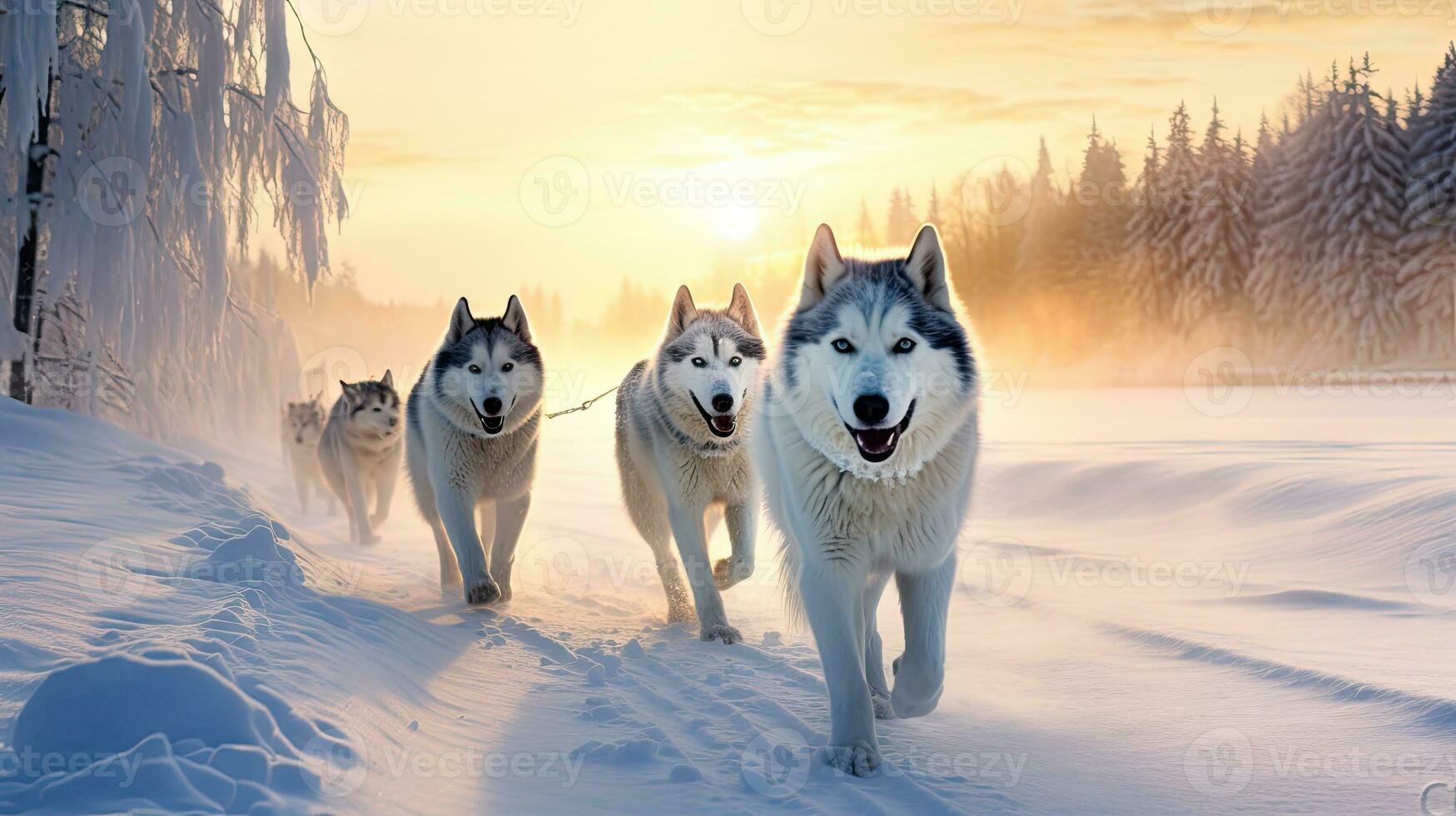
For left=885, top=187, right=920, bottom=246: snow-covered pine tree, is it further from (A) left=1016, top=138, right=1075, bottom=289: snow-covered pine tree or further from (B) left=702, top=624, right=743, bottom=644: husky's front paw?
(B) left=702, top=624, right=743, bottom=644: husky's front paw

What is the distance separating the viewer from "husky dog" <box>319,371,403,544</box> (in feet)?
29.2

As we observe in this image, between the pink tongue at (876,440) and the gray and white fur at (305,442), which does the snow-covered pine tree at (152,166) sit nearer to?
the gray and white fur at (305,442)

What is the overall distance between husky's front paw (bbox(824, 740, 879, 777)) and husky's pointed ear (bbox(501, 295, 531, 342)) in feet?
12.6

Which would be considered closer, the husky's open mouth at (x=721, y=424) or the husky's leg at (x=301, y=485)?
the husky's open mouth at (x=721, y=424)

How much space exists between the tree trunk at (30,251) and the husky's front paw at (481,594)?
6.79 metres

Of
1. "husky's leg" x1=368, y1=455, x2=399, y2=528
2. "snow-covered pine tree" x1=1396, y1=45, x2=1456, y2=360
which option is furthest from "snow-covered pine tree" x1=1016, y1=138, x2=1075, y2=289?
"husky's leg" x1=368, y1=455, x2=399, y2=528

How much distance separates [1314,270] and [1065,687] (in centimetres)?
3280

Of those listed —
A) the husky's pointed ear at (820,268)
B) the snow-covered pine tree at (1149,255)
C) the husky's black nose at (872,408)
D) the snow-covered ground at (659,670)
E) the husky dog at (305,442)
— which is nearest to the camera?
the snow-covered ground at (659,670)

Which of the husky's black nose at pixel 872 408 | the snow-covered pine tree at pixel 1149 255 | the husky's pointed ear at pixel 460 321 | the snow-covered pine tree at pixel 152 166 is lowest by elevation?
the husky's black nose at pixel 872 408

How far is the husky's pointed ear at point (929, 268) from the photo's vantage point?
10.2ft

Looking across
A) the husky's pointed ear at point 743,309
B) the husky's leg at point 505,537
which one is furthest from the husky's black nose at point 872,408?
the husky's leg at point 505,537

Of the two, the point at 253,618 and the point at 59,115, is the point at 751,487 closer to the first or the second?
the point at 253,618

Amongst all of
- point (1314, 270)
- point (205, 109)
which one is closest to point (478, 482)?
point (205, 109)

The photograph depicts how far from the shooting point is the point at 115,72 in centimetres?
894
